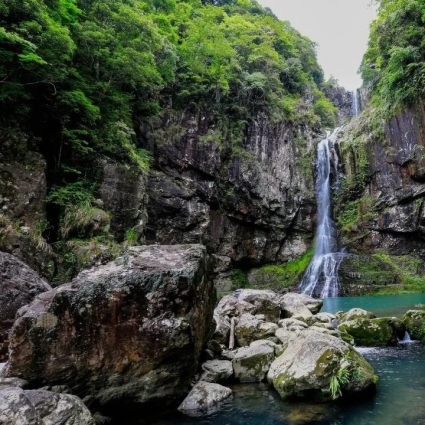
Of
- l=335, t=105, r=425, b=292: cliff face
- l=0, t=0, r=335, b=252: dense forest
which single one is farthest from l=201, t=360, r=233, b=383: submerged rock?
l=335, t=105, r=425, b=292: cliff face

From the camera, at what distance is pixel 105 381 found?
16.8ft

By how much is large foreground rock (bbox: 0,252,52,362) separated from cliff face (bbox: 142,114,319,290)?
53.5ft

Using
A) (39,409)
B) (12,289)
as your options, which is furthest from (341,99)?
(39,409)

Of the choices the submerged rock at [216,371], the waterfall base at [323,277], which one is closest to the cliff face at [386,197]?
the waterfall base at [323,277]

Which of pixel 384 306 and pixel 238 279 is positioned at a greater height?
pixel 238 279

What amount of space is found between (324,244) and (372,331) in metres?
20.2

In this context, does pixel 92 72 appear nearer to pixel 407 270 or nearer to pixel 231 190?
pixel 231 190

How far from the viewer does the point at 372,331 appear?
8.87 metres

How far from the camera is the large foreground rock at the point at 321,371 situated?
5512 mm

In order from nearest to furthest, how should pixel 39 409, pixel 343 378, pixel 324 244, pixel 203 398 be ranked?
pixel 39 409, pixel 343 378, pixel 203 398, pixel 324 244

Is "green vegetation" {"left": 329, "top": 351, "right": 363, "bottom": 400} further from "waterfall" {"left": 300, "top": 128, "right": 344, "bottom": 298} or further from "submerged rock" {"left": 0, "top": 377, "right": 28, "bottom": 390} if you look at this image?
"waterfall" {"left": 300, "top": 128, "right": 344, "bottom": 298}

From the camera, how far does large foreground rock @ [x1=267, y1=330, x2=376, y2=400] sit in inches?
217

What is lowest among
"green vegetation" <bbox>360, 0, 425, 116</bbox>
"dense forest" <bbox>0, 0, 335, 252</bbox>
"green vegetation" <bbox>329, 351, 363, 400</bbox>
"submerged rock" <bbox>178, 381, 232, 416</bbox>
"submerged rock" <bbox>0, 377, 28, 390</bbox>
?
"submerged rock" <bbox>178, 381, 232, 416</bbox>

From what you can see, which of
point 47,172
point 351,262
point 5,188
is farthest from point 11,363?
point 351,262
